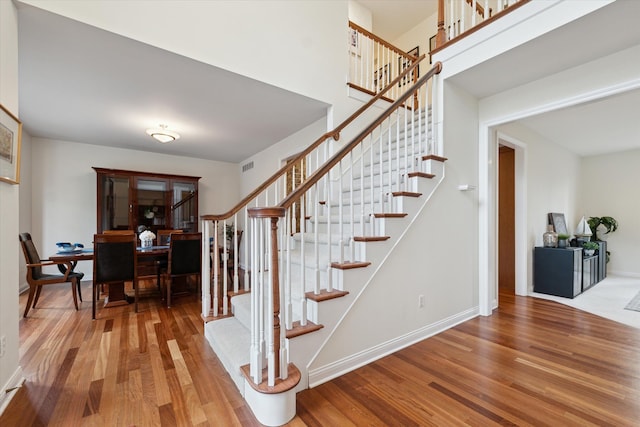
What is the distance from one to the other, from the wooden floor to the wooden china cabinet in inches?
98.0

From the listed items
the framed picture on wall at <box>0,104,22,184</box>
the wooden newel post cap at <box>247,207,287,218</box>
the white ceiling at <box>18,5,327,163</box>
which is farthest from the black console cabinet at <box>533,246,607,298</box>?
the framed picture on wall at <box>0,104,22,184</box>

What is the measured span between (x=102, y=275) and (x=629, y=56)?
5.54m

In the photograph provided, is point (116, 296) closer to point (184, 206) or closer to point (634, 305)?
point (184, 206)

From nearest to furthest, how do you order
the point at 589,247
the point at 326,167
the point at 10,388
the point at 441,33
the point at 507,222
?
the point at 10,388
the point at 326,167
the point at 441,33
the point at 507,222
the point at 589,247

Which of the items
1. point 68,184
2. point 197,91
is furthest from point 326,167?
point 68,184

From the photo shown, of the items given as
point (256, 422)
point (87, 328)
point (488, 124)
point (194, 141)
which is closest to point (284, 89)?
point (488, 124)

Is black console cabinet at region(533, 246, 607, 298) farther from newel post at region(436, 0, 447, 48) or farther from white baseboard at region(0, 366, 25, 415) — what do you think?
white baseboard at region(0, 366, 25, 415)

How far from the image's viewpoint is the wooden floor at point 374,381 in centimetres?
152

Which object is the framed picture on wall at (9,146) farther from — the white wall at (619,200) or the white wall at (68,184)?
the white wall at (619,200)

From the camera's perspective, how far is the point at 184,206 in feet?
18.5

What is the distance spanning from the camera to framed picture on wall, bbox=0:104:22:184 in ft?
5.41

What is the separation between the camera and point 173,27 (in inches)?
94.7

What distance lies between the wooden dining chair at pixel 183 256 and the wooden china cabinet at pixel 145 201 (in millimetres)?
2251

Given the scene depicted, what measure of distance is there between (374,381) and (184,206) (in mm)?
5163
